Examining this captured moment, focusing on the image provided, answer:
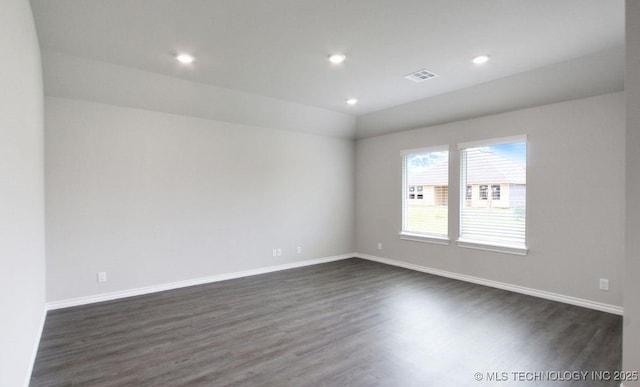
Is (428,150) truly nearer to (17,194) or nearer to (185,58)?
(185,58)

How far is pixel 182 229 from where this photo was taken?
473 centimetres

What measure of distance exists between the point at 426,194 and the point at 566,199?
2.08 m

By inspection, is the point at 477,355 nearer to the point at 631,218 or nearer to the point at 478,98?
the point at 631,218

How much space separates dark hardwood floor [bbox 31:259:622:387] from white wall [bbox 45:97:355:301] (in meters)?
0.53

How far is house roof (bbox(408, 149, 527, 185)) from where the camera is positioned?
4492 mm

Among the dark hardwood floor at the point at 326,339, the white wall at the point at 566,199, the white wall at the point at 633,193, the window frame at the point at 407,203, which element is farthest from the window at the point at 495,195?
the white wall at the point at 633,193

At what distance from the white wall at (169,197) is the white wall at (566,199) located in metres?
2.70

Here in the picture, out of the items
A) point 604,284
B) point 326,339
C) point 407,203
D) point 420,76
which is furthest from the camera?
point 407,203

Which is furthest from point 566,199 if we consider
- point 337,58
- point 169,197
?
point 169,197

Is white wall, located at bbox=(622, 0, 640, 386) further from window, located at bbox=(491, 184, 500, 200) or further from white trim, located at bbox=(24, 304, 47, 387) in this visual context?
white trim, located at bbox=(24, 304, 47, 387)

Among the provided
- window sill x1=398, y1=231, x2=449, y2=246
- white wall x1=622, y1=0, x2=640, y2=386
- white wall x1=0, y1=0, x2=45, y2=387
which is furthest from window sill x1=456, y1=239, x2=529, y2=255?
white wall x1=0, y1=0, x2=45, y2=387

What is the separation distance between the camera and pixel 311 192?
6270mm

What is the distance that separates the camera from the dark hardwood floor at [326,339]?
240 cm

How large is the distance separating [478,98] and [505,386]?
3.70 meters
